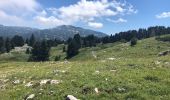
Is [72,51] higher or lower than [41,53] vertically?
higher

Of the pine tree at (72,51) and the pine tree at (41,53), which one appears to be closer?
the pine tree at (72,51)

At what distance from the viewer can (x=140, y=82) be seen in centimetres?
2459

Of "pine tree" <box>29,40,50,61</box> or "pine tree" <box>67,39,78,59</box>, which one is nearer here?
"pine tree" <box>67,39,78,59</box>

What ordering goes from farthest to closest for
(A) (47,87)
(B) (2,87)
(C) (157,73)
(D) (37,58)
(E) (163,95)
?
(D) (37,58) < (B) (2,87) < (C) (157,73) < (A) (47,87) < (E) (163,95)

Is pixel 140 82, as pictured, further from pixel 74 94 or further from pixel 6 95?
pixel 6 95

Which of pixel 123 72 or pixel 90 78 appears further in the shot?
pixel 123 72

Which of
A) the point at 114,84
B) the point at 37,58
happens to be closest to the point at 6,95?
the point at 114,84

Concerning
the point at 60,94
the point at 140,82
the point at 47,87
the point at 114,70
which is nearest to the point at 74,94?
the point at 60,94

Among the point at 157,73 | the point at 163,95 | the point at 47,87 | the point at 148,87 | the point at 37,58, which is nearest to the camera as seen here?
the point at 163,95

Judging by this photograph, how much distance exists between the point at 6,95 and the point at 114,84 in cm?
840

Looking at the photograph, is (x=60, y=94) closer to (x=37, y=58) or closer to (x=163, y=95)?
(x=163, y=95)

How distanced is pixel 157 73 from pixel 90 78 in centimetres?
565

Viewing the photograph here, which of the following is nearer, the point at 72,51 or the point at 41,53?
the point at 72,51

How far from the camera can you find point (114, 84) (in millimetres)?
24031
